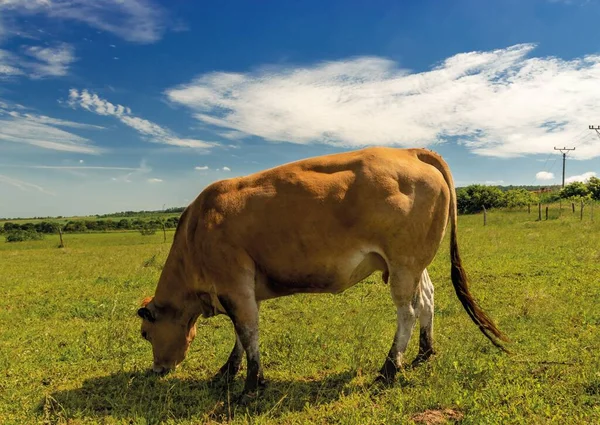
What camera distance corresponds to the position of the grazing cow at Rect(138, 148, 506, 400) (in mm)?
4848

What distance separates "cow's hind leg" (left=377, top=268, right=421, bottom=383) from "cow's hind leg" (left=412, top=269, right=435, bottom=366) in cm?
51

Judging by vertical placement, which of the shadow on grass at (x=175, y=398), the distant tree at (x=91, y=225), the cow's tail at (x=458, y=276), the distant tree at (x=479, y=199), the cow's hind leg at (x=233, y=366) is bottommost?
the shadow on grass at (x=175, y=398)

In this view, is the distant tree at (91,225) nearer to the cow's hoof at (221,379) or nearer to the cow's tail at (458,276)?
the cow's hoof at (221,379)

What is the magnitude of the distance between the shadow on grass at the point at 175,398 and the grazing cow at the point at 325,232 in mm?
316

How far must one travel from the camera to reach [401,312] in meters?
5.01

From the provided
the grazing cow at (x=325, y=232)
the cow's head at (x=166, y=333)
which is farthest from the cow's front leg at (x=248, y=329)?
the cow's head at (x=166, y=333)

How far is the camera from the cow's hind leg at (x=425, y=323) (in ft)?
18.0

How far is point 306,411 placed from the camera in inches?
177

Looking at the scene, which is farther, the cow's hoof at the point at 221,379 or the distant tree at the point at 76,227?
the distant tree at the point at 76,227

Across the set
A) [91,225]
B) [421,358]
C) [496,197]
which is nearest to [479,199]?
[496,197]

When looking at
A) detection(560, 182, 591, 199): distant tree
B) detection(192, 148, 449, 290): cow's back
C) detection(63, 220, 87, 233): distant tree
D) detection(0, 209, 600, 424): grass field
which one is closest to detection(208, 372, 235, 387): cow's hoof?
detection(0, 209, 600, 424): grass field

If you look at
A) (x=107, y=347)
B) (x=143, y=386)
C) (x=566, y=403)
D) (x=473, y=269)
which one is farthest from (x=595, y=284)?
(x=107, y=347)

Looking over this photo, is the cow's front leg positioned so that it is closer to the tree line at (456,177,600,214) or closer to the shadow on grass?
the shadow on grass

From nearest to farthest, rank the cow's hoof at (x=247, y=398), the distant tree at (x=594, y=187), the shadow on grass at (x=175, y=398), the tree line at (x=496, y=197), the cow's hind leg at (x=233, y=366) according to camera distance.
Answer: the shadow on grass at (x=175, y=398), the cow's hoof at (x=247, y=398), the cow's hind leg at (x=233, y=366), the distant tree at (x=594, y=187), the tree line at (x=496, y=197)
